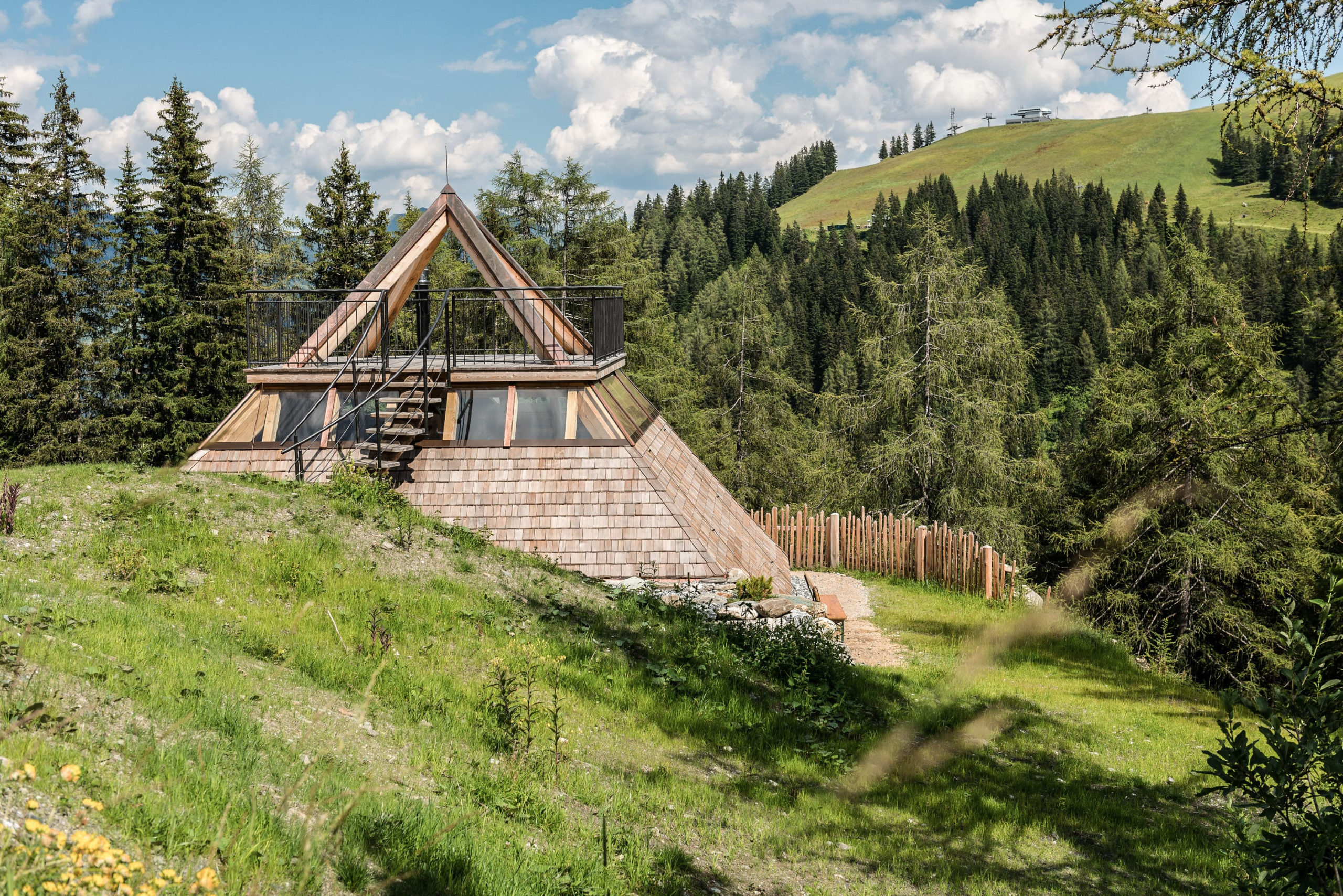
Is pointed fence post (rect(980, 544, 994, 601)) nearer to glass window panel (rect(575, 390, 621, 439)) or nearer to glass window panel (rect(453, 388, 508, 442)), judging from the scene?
glass window panel (rect(575, 390, 621, 439))

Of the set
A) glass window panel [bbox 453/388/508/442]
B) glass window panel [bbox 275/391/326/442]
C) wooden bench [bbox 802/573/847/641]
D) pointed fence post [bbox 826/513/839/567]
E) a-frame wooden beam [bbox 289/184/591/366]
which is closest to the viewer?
wooden bench [bbox 802/573/847/641]

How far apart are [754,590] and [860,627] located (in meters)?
3.35

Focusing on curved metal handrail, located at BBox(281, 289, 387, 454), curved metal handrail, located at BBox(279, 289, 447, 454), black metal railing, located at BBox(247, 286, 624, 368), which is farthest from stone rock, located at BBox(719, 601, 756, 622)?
curved metal handrail, located at BBox(281, 289, 387, 454)

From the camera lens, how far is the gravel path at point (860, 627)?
13.2m

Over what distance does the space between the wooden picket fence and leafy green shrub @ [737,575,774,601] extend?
23.8 ft

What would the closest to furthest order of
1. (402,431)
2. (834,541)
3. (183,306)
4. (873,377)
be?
(402,431) < (834,541) < (873,377) < (183,306)

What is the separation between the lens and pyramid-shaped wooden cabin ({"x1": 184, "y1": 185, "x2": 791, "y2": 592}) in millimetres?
13750

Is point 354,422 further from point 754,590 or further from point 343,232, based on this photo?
point 343,232

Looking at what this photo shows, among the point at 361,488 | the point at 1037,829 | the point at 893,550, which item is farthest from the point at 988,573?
the point at 361,488

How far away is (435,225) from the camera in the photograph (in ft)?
54.3

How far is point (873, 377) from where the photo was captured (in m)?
28.0

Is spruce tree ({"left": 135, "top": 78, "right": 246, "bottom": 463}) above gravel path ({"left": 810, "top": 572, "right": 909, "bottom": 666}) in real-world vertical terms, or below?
above

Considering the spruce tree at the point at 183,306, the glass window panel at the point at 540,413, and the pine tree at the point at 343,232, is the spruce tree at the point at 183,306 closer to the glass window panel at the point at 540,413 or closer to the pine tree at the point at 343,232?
the pine tree at the point at 343,232

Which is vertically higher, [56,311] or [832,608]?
[56,311]
